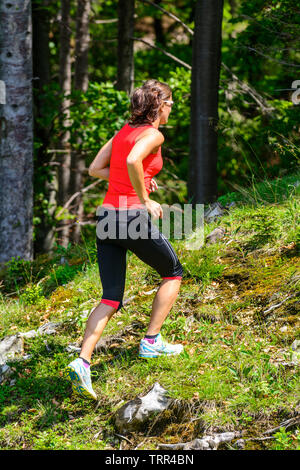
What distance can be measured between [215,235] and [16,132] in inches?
140

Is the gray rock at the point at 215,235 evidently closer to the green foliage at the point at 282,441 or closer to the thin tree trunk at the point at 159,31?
the green foliage at the point at 282,441

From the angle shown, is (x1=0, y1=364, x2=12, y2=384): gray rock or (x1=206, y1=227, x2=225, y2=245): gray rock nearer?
(x1=0, y1=364, x2=12, y2=384): gray rock

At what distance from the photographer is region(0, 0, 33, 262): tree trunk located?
7500mm

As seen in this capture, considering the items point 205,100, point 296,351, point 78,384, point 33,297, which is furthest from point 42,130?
point 296,351

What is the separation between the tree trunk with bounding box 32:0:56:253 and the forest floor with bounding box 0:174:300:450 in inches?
218

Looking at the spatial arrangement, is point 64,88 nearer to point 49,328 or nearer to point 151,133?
point 49,328

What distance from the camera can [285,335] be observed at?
4207 mm

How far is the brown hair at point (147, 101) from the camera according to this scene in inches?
152

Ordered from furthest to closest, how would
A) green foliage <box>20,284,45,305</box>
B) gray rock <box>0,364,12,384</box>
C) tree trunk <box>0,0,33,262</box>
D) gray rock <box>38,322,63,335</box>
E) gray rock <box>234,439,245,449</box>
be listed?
tree trunk <box>0,0,33,262</box> → green foliage <box>20,284,45,305</box> → gray rock <box>38,322,63,335</box> → gray rock <box>0,364,12,384</box> → gray rock <box>234,439,245,449</box>

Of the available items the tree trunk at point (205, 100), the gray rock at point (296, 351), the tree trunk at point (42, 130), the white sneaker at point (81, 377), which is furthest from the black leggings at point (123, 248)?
the tree trunk at point (42, 130)

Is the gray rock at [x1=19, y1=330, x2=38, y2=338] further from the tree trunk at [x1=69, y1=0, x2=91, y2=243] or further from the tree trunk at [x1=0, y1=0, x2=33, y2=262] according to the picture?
the tree trunk at [x1=69, y1=0, x2=91, y2=243]

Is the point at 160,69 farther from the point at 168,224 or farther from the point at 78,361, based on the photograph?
the point at 78,361

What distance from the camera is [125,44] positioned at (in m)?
12.7

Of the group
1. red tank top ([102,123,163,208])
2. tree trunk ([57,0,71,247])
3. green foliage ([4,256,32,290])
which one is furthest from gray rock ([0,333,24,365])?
tree trunk ([57,0,71,247])
